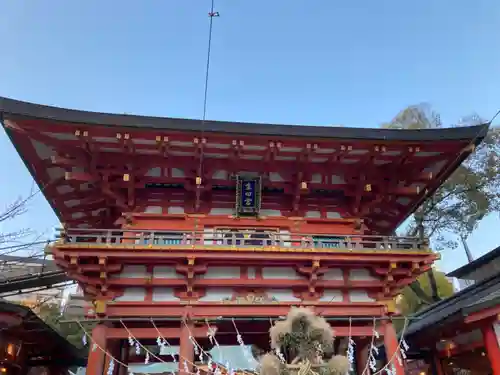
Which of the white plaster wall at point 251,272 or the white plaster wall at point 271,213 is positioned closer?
the white plaster wall at point 251,272

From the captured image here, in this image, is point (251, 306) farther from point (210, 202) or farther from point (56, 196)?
point (56, 196)

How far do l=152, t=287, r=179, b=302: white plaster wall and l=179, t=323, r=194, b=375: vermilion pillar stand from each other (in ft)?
2.28

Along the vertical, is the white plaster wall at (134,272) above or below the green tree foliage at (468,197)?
below

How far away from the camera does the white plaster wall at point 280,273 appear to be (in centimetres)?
957

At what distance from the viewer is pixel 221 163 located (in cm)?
1024

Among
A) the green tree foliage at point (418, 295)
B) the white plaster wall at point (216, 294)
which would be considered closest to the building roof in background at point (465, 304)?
the white plaster wall at point (216, 294)

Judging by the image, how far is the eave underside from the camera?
927 centimetres

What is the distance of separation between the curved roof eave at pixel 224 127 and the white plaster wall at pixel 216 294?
12.3 feet

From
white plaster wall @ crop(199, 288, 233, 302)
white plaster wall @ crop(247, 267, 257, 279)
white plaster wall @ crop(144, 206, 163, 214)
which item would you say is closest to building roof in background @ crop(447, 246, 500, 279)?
white plaster wall @ crop(247, 267, 257, 279)

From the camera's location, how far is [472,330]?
1059 cm

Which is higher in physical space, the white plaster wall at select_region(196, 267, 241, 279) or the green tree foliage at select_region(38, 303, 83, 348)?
the green tree foliage at select_region(38, 303, 83, 348)

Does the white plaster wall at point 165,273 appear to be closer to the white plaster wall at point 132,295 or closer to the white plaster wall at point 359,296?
the white plaster wall at point 132,295

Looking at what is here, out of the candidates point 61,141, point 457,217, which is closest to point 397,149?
point 61,141

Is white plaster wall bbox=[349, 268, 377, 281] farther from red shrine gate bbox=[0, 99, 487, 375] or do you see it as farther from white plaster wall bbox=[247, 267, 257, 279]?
white plaster wall bbox=[247, 267, 257, 279]
